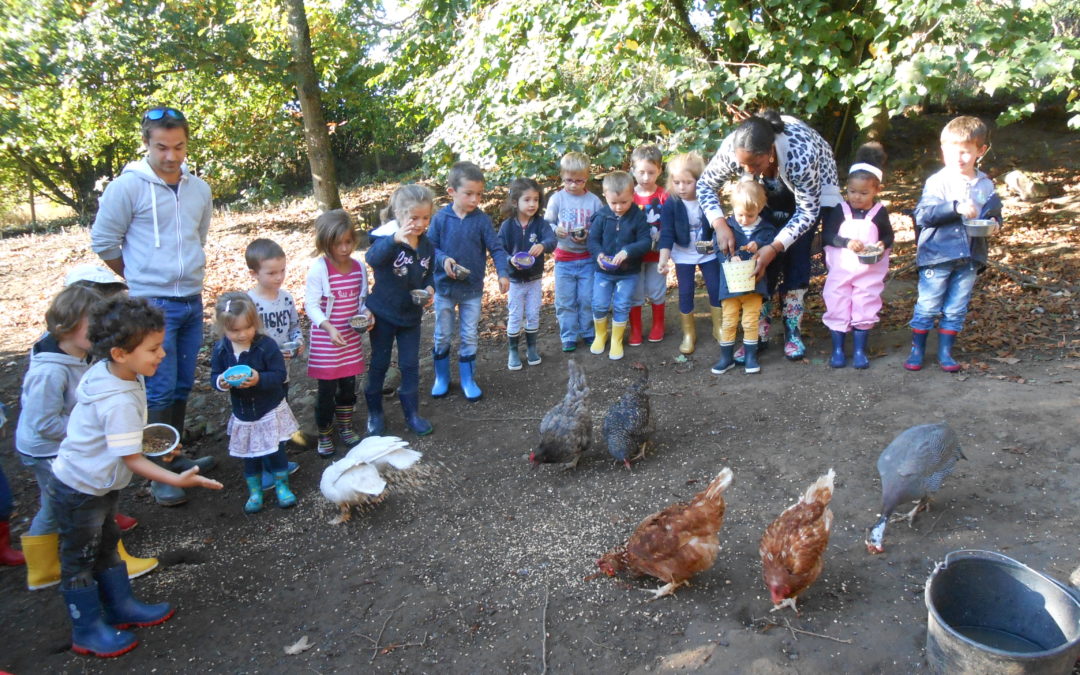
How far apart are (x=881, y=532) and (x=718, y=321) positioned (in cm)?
277

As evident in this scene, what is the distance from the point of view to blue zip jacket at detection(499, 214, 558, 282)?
5.61 meters

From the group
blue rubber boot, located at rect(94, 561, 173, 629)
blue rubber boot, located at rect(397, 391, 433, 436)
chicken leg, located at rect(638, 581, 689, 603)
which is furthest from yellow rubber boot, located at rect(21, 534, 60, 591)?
chicken leg, located at rect(638, 581, 689, 603)

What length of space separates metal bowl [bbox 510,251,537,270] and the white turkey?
2.03 meters

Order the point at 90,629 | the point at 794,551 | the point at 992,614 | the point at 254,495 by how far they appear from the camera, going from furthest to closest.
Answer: the point at 254,495 → the point at 90,629 → the point at 794,551 → the point at 992,614

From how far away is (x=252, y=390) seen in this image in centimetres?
398

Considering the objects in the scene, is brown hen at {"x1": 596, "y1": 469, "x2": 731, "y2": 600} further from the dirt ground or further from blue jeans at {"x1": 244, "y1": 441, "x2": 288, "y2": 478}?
blue jeans at {"x1": 244, "y1": 441, "x2": 288, "y2": 478}

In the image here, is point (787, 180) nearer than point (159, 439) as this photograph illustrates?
No

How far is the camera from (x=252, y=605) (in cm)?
331

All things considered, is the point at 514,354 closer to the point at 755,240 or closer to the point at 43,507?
the point at 755,240

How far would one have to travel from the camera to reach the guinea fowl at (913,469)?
126 inches

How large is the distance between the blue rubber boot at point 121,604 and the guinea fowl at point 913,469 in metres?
3.50

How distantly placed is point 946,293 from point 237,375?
16.0 ft

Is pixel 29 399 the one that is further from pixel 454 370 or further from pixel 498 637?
pixel 454 370

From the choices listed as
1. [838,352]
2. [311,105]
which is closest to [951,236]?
[838,352]
